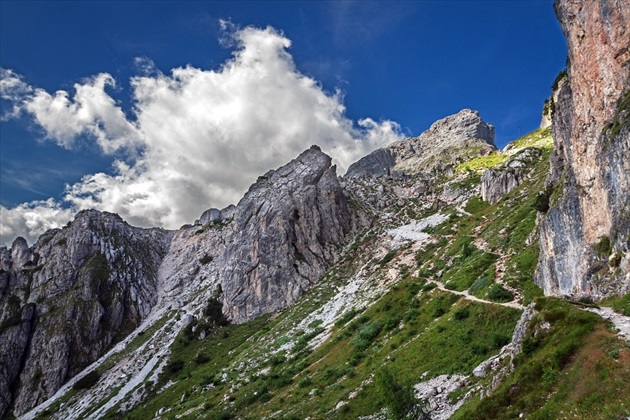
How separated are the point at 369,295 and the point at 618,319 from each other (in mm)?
52858

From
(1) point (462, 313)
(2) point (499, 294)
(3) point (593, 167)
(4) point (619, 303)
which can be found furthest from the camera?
(2) point (499, 294)

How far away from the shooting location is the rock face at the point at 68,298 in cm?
12631

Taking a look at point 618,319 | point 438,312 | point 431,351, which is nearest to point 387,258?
point 438,312

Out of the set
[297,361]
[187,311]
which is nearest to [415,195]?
[187,311]

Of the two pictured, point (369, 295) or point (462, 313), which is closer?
point (462, 313)

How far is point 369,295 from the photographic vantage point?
71312mm

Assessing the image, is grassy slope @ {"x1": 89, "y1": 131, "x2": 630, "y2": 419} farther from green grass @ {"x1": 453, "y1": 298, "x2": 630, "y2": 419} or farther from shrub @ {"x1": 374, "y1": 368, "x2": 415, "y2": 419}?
shrub @ {"x1": 374, "y1": 368, "x2": 415, "y2": 419}

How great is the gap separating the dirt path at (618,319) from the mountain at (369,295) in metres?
0.18

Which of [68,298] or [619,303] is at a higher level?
[68,298]

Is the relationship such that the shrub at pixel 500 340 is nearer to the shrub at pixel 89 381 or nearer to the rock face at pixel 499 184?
the rock face at pixel 499 184

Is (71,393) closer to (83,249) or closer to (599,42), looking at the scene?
(83,249)

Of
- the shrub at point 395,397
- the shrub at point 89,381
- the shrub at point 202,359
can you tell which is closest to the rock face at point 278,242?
the shrub at point 202,359

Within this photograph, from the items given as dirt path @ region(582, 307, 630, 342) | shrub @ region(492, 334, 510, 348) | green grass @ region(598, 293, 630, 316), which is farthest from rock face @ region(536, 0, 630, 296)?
shrub @ region(492, 334, 510, 348)

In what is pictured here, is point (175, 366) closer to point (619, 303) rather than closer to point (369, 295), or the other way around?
point (369, 295)
